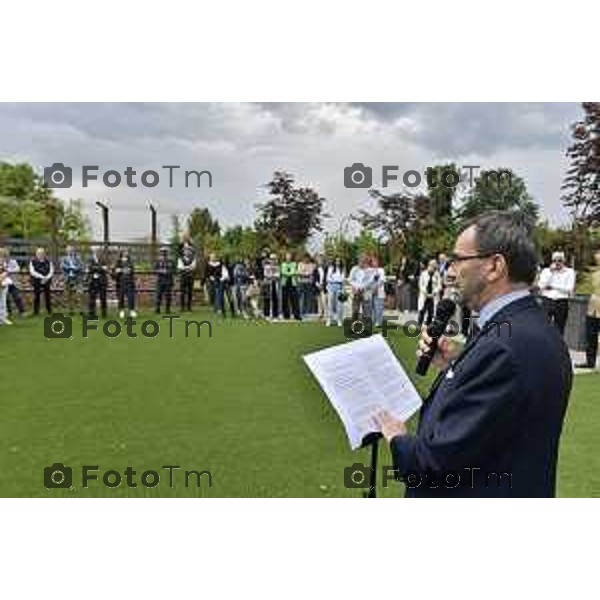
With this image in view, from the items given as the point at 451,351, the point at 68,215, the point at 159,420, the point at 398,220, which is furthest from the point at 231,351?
the point at 68,215

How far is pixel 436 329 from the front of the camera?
125 inches

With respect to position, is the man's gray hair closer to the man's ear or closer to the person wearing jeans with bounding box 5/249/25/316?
the man's ear

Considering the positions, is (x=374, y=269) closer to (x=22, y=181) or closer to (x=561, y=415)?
(x=561, y=415)

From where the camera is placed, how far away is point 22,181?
4722 centimetres

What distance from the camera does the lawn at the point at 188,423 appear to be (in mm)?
5824

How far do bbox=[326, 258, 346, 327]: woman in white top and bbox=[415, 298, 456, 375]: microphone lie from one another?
14828 mm

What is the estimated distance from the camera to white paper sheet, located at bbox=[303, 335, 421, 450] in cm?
294

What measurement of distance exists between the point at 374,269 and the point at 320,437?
10.8 m

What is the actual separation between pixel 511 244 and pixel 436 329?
2.22 ft

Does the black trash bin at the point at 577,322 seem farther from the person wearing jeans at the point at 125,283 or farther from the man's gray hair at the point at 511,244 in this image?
the man's gray hair at the point at 511,244

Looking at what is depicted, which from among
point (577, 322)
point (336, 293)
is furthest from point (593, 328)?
point (336, 293)

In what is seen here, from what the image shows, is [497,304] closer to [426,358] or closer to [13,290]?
[426,358]

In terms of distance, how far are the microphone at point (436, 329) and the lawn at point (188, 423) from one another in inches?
98.0

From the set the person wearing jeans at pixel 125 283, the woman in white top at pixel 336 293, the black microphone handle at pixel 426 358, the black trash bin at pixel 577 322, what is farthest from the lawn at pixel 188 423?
the person wearing jeans at pixel 125 283
